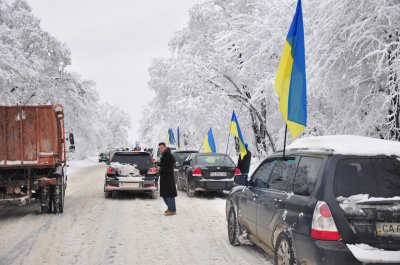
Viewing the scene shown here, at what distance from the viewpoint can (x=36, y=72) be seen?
85.1 ft

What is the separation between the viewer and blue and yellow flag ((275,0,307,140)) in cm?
776

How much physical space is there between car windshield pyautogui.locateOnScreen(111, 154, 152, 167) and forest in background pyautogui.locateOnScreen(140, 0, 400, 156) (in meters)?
5.76

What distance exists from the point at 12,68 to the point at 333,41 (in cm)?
1732

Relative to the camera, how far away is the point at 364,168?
445 cm

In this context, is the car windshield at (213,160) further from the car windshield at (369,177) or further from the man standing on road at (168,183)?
the car windshield at (369,177)

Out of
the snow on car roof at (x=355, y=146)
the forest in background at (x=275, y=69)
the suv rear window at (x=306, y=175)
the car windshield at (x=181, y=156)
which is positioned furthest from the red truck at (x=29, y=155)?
the car windshield at (x=181, y=156)

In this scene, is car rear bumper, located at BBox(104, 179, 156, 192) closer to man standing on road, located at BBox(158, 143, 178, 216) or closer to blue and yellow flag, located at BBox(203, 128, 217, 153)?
man standing on road, located at BBox(158, 143, 178, 216)

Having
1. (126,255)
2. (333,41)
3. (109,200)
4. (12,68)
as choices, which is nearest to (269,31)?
(333,41)

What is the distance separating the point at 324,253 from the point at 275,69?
17.3m

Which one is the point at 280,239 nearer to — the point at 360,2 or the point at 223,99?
the point at 360,2

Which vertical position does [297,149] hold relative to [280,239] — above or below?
above

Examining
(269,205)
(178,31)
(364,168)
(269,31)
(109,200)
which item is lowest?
(109,200)

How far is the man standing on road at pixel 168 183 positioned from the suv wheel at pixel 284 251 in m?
5.93

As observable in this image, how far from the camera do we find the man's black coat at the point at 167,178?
1102 centimetres
